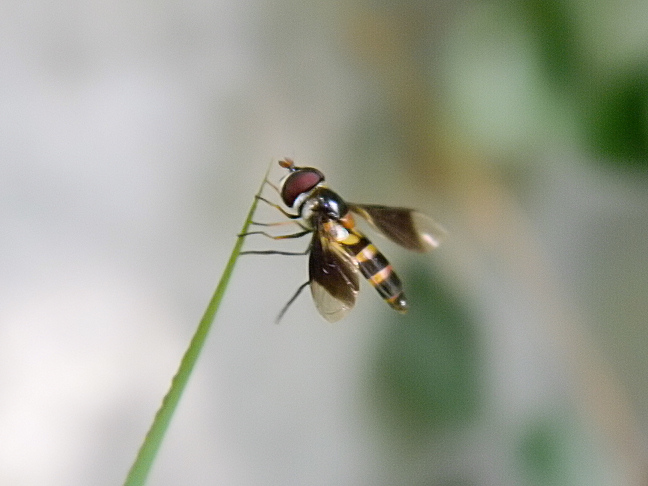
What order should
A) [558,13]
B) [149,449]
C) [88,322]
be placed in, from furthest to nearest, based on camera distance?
[88,322], [558,13], [149,449]

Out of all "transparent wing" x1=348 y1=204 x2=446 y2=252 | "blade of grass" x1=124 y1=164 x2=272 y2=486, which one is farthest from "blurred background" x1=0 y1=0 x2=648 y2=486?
"blade of grass" x1=124 y1=164 x2=272 y2=486

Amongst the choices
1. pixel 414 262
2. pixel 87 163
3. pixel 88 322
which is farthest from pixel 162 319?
pixel 414 262

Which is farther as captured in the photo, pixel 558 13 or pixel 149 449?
pixel 558 13

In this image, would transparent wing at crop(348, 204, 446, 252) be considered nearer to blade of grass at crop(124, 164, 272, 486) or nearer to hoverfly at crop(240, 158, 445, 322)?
hoverfly at crop(240, 158, 445, 322)

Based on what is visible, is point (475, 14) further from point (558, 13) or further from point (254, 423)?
point (254, 423)

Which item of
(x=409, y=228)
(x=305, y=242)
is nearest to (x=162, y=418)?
(x=409, y=228)

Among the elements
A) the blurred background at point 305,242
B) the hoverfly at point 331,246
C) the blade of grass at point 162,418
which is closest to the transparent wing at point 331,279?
the hoverfly at point 331,246

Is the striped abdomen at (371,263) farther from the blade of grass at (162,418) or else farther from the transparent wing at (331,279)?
the blade of grass at (162,418)
